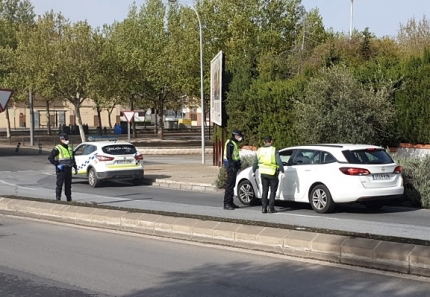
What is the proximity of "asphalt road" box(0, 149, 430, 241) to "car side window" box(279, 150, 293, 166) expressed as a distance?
110 centimetres

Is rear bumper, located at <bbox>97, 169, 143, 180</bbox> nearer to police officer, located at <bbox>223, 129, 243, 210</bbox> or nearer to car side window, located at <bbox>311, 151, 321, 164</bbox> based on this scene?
police officer, located at <bbox>223, 129, 243, 210</bbox>

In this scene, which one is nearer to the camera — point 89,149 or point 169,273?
point 169,273

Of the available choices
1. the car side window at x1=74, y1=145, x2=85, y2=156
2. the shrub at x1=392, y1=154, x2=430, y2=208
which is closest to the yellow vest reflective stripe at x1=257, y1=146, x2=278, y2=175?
the shrub at x1=392, y1=154, x2=430, y2=208

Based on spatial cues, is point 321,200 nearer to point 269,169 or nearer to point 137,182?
point 269,169

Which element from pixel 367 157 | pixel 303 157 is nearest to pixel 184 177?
pixel 303 157

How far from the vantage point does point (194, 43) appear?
4372 centimetres

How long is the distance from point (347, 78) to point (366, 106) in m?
0.96

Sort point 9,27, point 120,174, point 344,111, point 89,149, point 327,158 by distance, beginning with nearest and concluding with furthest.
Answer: point 327,158 → point 344,111 → point 120,174 → point 89,149 → point 9,27

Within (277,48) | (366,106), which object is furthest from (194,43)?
(366,106)

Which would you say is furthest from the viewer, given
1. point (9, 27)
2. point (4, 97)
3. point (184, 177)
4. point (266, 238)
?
point (9, 27)

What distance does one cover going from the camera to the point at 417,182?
16016 millimetres

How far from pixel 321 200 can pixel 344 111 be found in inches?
200

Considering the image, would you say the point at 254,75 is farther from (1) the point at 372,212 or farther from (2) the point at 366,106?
(1) the point at 372,212

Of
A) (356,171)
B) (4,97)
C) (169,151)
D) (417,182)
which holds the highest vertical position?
(4,97)
